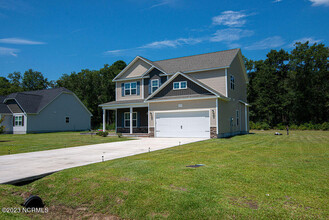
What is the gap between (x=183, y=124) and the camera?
20.0 meters

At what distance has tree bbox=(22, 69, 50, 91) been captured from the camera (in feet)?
198

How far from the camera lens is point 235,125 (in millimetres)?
23641

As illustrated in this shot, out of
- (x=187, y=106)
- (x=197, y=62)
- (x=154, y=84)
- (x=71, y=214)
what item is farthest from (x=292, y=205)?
(x=154, y=84)

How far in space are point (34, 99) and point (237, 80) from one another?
29121 millimetres

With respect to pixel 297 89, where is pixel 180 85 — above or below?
below

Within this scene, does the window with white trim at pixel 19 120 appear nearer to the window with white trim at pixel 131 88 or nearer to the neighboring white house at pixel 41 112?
the neighboring white house at pixel 41 112

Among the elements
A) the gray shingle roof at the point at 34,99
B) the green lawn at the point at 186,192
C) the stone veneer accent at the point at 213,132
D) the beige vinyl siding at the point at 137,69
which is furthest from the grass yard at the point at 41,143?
the gray shingle roof at the point at 34,99

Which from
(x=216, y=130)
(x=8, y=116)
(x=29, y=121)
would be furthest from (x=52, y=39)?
(x=216, y=130)

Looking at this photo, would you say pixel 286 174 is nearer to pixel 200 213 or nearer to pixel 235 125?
pixel 200 213

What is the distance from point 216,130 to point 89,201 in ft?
46.9

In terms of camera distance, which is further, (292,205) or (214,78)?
(214,78)

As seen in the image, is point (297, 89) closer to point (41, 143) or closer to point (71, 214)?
point (41, 143)

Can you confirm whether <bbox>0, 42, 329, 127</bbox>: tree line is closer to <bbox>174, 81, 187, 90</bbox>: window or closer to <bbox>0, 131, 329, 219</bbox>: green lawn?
<bbox>174, 81, 187, 90</bbox>: window

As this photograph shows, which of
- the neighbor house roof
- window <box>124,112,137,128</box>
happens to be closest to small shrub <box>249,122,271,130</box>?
the neighbor house roof
